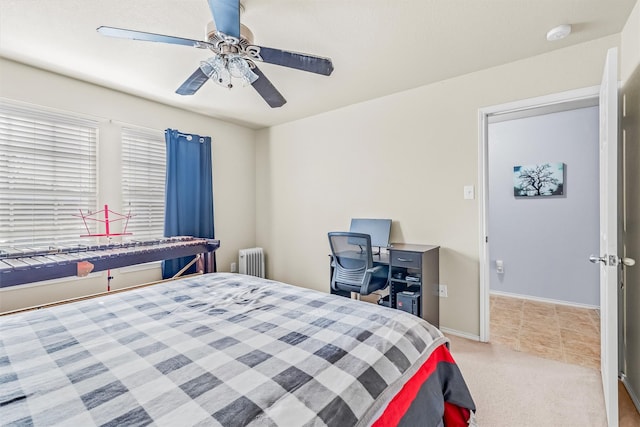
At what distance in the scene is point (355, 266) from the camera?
113 inches

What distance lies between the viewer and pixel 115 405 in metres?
0.84

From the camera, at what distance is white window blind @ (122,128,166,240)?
10.7 feet

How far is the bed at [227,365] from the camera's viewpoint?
83 centimetres

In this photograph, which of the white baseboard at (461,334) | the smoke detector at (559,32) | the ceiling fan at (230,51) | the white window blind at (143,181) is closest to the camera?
the ceiling fan at (230,51)

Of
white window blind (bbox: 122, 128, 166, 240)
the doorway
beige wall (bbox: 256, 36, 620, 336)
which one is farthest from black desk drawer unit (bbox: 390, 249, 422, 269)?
white window blind (bbox: 122, 128, 166, 240)

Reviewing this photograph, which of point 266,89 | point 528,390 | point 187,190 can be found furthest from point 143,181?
point 528,390

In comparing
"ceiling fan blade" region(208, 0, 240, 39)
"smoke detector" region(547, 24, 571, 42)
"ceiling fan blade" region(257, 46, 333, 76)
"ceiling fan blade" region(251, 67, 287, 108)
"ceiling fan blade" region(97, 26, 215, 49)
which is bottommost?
"ceiling fan blade" region(251, 67, 287, 108)

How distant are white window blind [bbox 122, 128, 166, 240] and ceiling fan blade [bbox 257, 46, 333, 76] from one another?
7.25 feet

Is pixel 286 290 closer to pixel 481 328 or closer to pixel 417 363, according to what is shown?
pixel 417 363

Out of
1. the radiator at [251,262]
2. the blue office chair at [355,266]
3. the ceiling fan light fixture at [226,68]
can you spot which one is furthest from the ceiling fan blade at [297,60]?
the radiator at [251,262]

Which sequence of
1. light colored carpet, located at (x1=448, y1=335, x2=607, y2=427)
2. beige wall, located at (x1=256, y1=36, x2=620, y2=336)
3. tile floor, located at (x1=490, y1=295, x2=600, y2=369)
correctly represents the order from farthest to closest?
beige wall, located at (x1=256, y1=36, x2=620, y2=336)
tile floor, located at (x1=490, y1=295, x2=600, y2=369)
light colored carpet, located at (x1=448, y1=335, x2=607, y2=427)

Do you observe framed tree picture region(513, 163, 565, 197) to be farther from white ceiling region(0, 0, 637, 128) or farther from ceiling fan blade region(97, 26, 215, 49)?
ceiling fan blade region(97, 26, 215, 49)

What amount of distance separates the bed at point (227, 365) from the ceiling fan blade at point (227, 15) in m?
1.46

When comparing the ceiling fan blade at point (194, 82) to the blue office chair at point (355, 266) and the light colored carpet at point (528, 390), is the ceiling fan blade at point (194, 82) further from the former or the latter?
the light colored carpet at point (528, 390)
